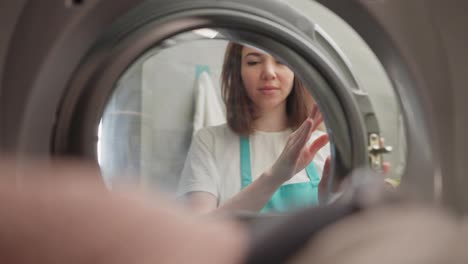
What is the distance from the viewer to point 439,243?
168mm

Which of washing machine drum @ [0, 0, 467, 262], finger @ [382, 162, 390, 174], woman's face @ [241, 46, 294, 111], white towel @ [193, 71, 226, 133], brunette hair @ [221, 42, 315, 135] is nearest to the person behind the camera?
washing machine drum @ [0, 0, 467, 262]

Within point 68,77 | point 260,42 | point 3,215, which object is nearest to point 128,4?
point 68,77

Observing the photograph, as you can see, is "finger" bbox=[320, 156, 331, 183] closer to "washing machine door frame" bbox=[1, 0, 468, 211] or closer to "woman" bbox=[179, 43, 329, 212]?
"woman" bbox=[179, 43, 329, 212]

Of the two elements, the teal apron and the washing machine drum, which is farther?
the teal apron

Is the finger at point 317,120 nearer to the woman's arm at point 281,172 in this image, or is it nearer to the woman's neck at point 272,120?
the woman's arm at point 281,172

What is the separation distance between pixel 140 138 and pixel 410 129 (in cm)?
90

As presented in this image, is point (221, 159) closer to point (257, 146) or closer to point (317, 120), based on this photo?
point (257, 146)

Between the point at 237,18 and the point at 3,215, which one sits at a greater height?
the point at 237,18

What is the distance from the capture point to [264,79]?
117 centimetres

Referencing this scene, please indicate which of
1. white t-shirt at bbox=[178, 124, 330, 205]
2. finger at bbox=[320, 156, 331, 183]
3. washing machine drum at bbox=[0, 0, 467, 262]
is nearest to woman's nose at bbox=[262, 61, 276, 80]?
white t-shirt at bbox=[178, 124, 330, 205]

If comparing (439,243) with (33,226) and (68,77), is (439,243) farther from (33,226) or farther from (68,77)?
(68,77)

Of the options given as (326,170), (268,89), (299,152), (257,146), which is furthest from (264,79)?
(326,170)

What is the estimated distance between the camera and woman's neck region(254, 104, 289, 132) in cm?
116

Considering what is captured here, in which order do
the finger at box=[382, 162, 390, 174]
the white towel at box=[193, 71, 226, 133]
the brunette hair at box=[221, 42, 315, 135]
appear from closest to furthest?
the finger at box=[382, 162, 390, 174], the brunette hair at box=[221, 42, 315, 135], the white towel at box=[193, 71, 226, 133]
